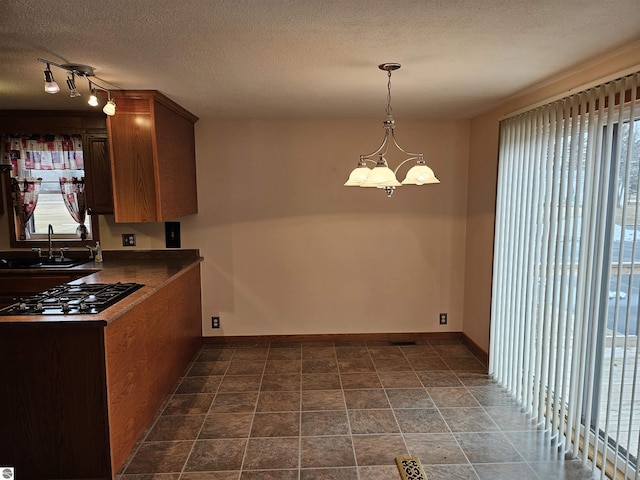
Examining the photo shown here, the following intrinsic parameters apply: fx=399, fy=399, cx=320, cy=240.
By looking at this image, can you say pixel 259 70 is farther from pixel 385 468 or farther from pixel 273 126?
pixel 385 468

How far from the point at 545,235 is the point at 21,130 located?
4.54 m

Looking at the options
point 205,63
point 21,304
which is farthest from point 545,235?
point 21,304

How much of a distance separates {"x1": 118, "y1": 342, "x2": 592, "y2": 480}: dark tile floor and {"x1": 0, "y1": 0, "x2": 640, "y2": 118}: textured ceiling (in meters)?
2.36

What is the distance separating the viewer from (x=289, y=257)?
426cm

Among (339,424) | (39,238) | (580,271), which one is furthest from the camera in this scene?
(39,238)

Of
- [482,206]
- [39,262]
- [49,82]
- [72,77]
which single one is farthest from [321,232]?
[39,262]

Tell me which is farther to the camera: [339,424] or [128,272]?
[128,272]

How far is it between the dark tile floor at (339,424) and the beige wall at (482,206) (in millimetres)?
454

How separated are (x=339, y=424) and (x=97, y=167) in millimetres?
3078

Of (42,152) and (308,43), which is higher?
(308,43)

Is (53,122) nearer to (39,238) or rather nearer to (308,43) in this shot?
(39,238)

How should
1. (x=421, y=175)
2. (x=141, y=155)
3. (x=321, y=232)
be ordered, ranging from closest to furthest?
(x=421, y=175) → (x=141, y=155) → (x=321, y=232)

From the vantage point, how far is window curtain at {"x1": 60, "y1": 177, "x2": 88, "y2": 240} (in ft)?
13.0

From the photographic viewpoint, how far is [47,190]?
A: 4.00m
